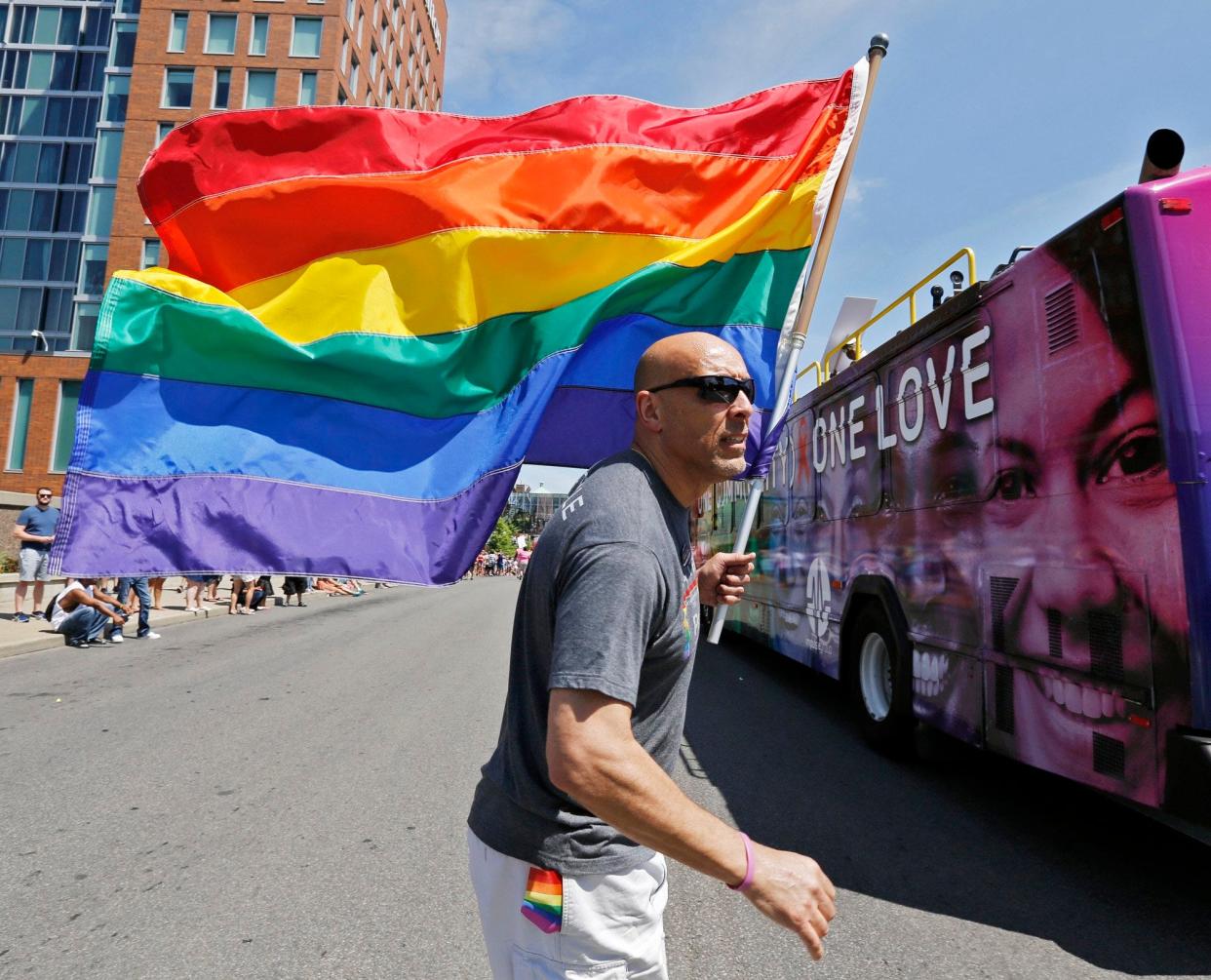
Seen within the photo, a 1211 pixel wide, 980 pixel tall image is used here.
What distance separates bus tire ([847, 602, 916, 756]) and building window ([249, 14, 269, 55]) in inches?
1815

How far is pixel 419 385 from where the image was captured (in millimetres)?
2953

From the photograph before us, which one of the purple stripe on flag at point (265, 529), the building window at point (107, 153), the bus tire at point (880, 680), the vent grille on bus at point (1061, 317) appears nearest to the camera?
the purple stripe on flag at point (265, 529)

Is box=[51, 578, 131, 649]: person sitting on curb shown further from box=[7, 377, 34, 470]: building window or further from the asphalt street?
box=[7, 377, 34, 470]: building window

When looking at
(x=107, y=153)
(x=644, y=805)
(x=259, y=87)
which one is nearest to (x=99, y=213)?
(x=107, y=153)

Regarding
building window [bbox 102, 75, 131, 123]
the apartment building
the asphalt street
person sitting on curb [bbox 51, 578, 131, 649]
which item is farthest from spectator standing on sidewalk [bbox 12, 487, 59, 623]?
building window [bbox 102, 75, 131, 123]

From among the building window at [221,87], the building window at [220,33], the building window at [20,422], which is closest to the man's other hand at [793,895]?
the building window at [221,87]

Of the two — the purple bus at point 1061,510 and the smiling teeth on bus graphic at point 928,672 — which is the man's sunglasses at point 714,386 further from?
the smiling teeth on bus graphic at point 928,672

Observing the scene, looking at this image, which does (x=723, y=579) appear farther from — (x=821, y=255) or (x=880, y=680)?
(x=880, y=680)

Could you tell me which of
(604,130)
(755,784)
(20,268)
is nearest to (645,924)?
(604,130)

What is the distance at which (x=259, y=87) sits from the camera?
42656 millimetres

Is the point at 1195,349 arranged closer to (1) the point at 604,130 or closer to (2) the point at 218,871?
(1) the point at 604,130

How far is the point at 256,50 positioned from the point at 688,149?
47504 millimetres

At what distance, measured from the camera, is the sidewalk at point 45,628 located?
11547 millimetres

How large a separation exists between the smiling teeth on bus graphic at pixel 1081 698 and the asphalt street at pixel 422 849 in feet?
2.84
